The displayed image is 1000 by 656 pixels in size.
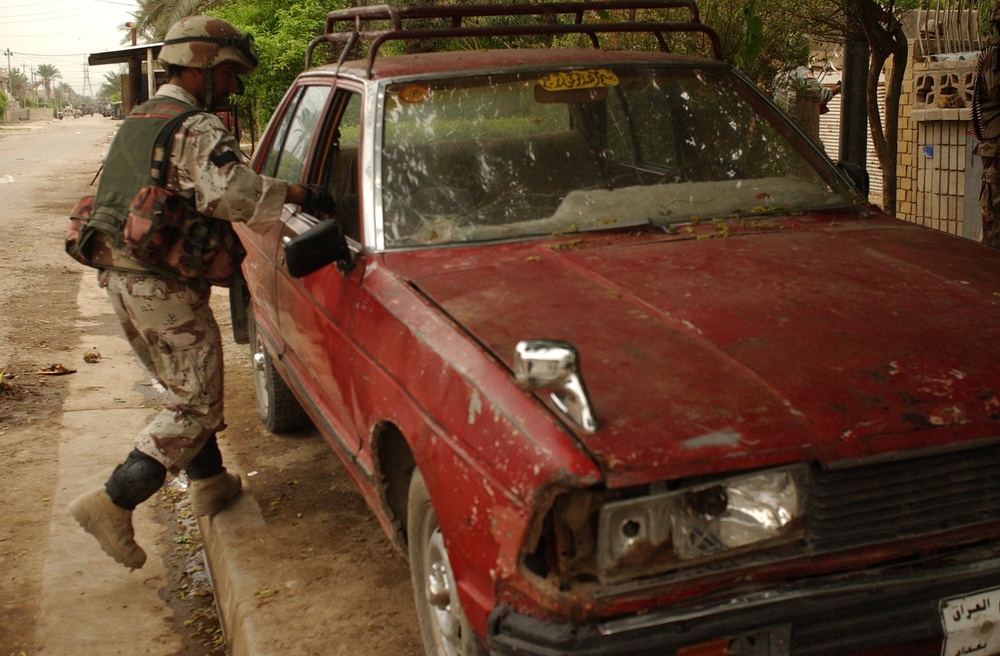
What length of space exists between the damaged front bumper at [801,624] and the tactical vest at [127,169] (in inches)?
93.1

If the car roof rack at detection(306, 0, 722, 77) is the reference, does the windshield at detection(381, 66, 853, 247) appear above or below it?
below

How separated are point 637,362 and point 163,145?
2.14 metres

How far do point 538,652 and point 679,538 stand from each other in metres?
0.37

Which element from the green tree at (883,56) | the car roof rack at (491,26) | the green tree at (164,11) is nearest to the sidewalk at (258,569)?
the car roof rack at (491,26)

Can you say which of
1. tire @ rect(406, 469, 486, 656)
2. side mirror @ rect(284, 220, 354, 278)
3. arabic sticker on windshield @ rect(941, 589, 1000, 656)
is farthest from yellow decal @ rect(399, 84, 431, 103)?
arabic sticker on windshield @ rect(941, 589, 1000, 656)

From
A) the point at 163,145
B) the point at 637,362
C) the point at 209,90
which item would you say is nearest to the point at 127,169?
the point at 163,145

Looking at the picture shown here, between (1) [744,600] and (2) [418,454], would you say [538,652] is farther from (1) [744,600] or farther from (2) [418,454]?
(2) [418,454]

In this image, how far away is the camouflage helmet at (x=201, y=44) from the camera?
13.2 ft

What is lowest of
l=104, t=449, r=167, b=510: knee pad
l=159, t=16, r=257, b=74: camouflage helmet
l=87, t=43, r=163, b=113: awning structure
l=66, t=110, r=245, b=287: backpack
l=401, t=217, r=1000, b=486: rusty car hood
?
l=104, t=449, r=167, b=510: knee pad

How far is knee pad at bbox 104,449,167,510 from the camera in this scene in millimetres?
4082

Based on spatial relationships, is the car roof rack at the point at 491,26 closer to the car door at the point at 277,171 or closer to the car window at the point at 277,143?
the car door at the point at 277,171

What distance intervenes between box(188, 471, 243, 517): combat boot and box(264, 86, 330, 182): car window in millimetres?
1283

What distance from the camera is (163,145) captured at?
385 centimetres

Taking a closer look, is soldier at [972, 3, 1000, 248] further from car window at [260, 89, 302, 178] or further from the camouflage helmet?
the camouflage helmet
